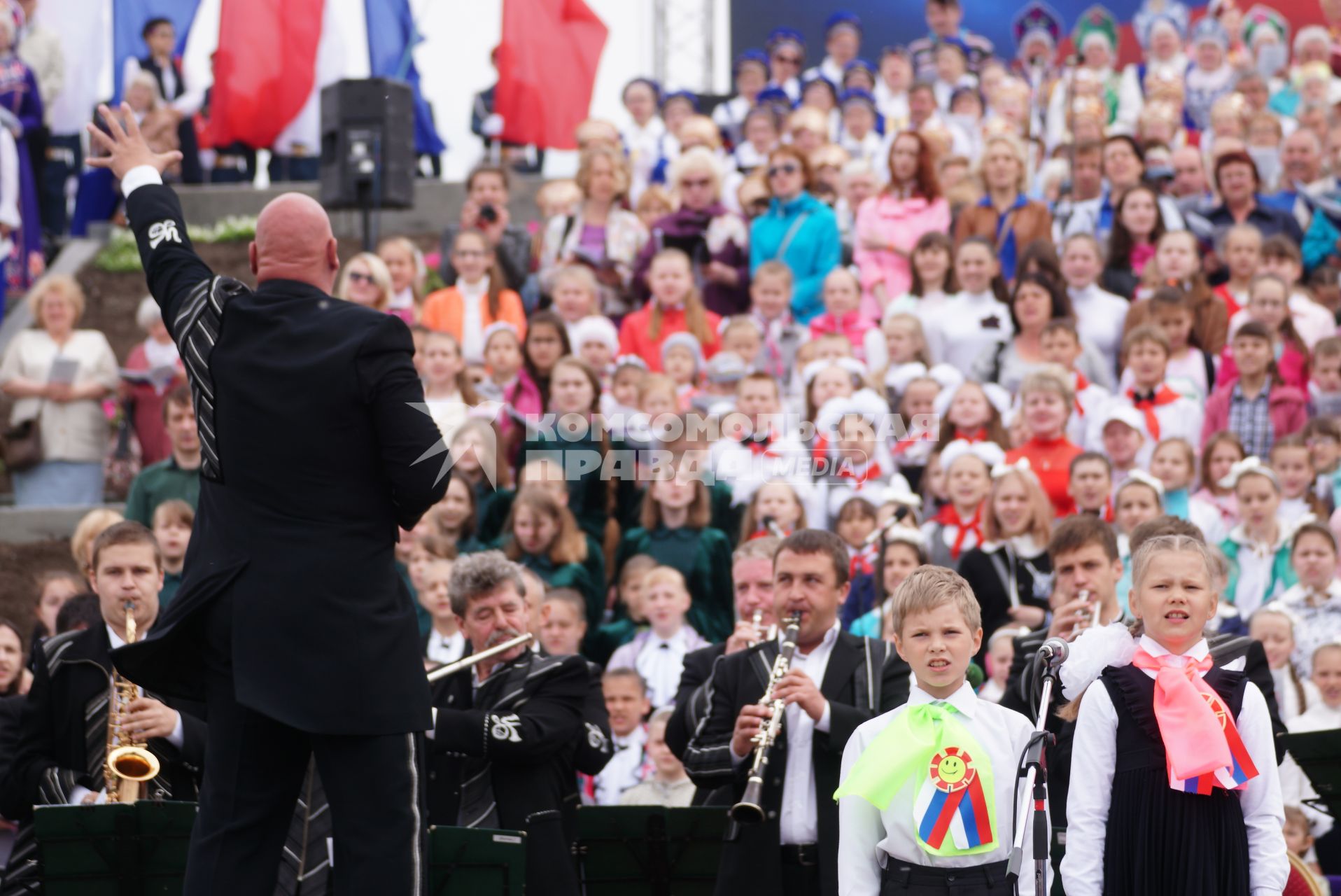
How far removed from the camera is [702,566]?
10477 millimetres

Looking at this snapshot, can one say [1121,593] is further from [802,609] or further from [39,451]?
[39,451]

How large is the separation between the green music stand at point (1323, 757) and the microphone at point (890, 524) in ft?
12.5

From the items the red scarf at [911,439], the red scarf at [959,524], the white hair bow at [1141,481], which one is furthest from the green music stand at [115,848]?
the red scarf at [911,439]

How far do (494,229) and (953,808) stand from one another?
31.6 ft

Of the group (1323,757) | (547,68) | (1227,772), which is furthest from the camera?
(547,68)

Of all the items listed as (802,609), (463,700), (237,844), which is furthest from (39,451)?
(237,844)

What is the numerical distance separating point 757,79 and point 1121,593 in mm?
11173

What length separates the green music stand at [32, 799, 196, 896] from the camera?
6.26 metres

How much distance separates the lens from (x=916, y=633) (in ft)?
18.0

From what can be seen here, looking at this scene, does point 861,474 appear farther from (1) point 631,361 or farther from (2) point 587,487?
(1) point 631,361

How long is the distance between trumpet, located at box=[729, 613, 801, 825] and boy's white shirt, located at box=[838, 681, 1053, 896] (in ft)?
1.88

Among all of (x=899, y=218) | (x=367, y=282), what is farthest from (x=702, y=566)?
(x=899, y=218)

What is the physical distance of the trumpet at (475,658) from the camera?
22.6ft

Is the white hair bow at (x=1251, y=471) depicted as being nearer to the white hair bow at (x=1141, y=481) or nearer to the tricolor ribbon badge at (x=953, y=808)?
the white hair bow at (x=1141, y=481)
